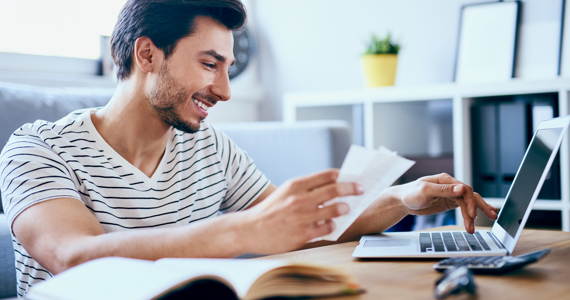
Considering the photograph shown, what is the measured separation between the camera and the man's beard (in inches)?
45.2

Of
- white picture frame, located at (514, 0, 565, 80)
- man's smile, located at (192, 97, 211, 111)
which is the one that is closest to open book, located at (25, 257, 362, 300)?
man's smile, located at (192, 97, 211, 111)

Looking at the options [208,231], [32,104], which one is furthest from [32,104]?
[208,231]

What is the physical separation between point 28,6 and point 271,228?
1921 mm

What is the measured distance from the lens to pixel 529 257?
0.66 meters

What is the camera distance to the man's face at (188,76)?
1.15m

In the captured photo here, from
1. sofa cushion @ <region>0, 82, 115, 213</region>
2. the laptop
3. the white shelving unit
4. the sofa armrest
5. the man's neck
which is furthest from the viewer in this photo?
the white shelving unit

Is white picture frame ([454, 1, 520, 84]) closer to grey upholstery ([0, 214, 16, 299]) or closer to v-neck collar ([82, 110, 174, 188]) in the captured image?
v-neck collar ([82, 110, 174, 188])

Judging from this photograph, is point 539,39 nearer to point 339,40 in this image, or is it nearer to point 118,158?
point 339,40

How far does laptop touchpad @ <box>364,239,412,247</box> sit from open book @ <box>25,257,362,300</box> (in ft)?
0.94

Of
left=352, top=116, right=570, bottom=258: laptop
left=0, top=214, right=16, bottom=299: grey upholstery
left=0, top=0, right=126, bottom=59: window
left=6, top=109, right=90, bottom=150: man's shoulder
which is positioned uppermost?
left=0, top=0, right=126, bottom=59: window

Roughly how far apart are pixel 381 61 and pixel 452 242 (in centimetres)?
152

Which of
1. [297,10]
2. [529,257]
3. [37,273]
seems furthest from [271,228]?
[297,10]

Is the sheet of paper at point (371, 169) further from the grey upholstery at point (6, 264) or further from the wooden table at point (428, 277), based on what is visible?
the grey upholstery at point (6, 264)

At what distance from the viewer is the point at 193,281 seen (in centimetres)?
50
